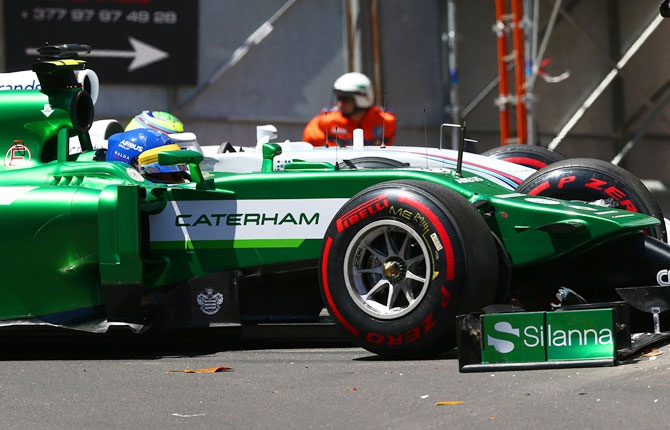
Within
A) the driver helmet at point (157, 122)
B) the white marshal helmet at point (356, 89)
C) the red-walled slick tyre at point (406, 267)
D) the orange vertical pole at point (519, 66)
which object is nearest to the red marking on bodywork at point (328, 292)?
the red-walled slick tyre at point (406, 267)

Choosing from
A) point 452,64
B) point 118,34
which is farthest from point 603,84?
point 118,34

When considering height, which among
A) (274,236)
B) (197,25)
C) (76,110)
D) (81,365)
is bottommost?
(81,365)

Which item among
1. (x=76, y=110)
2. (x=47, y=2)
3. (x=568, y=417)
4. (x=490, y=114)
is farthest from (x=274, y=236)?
(x=490, y=114)

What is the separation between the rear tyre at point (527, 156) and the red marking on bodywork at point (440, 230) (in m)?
4.24

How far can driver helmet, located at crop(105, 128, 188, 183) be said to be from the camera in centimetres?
761

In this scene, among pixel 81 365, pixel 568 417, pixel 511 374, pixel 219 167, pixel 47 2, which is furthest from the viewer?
pixel 47 2

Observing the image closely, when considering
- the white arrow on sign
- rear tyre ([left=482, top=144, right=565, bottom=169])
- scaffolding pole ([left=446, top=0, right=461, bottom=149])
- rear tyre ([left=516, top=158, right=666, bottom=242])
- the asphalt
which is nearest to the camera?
the asphalt

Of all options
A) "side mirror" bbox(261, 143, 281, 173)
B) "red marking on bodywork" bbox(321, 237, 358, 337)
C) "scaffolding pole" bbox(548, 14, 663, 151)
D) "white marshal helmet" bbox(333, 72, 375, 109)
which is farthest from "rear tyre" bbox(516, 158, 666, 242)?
"scaffolding pole" bbox(548, 14, 663, 151)

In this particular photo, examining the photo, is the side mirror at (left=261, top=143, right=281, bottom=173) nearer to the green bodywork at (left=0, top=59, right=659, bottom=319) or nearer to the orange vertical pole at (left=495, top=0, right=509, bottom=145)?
the green bodywork at (left=0, top=59, right=659, bottom=319)

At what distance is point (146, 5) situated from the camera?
1661 centimetres

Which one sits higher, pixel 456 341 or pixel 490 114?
pixel 490 114

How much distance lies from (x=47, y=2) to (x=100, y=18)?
26.2 inches

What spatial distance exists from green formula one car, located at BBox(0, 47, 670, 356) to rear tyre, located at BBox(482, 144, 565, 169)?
3.30m

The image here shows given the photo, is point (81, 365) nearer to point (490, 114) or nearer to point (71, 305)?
Answer: point (71, 305)
